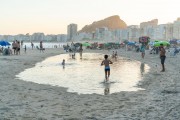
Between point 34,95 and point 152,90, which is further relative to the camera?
point 152,90

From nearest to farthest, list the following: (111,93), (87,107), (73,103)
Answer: (87,107) → (73,103) → (111,93)

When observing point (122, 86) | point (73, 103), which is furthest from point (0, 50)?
point (73, 103)

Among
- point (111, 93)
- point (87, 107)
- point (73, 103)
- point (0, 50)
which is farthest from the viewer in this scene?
point (0, 50)

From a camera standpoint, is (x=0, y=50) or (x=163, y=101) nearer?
(x=163, y=101)

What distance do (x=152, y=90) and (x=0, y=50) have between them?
34.8 meters

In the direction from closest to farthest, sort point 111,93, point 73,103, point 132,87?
point 73,103 < point 111,93 < point 132,87

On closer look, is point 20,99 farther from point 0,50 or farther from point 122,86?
point 0,50

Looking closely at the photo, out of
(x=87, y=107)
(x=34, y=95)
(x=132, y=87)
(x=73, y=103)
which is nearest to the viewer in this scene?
(x=87, y=107)

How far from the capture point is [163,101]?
35.8ft

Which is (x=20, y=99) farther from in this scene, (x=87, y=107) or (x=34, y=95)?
(x=87, y=107)

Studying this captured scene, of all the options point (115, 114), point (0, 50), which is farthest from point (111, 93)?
point (0, 50)

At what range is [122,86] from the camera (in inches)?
599

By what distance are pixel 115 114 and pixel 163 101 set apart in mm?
2720

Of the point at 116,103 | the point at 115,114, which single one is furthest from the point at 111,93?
the point at 115,114
